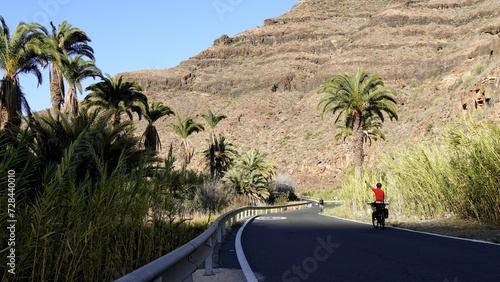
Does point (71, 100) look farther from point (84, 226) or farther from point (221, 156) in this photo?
point (84, 226)

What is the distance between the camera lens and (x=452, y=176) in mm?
17094

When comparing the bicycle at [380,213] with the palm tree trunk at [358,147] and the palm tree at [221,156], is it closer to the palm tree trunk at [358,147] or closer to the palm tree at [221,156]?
the palm tree trunk at [358,147]

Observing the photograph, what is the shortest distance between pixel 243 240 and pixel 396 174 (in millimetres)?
10637

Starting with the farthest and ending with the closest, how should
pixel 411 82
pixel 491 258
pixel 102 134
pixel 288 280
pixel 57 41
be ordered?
Result: pixel 411 82 → pixel 57 41 → pixel 102 134 → pixel 491 258 → pixel 288 280

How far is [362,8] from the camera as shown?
511 feet

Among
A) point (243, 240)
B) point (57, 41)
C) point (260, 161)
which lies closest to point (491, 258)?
point (243, 240)

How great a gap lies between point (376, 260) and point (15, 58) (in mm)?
23556

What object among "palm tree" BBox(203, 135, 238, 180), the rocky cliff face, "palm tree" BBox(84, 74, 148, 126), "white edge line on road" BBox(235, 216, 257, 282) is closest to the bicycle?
"white edge line on road" BBox(235, 216, 257, 282)

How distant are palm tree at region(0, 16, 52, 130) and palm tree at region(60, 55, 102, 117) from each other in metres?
3.80

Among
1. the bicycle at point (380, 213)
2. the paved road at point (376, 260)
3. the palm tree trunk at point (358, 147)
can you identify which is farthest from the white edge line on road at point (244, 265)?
the palm tree trunk at point (358, 147)

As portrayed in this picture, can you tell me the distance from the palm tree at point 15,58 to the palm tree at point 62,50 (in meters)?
1.29

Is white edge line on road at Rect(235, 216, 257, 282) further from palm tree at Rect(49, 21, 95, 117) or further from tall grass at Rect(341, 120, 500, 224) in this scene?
palm tree at Rect(49, 21, 95, 117)

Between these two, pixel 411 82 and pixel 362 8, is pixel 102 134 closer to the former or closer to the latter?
pixel 411 82

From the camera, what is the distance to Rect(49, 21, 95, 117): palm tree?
2958cm
